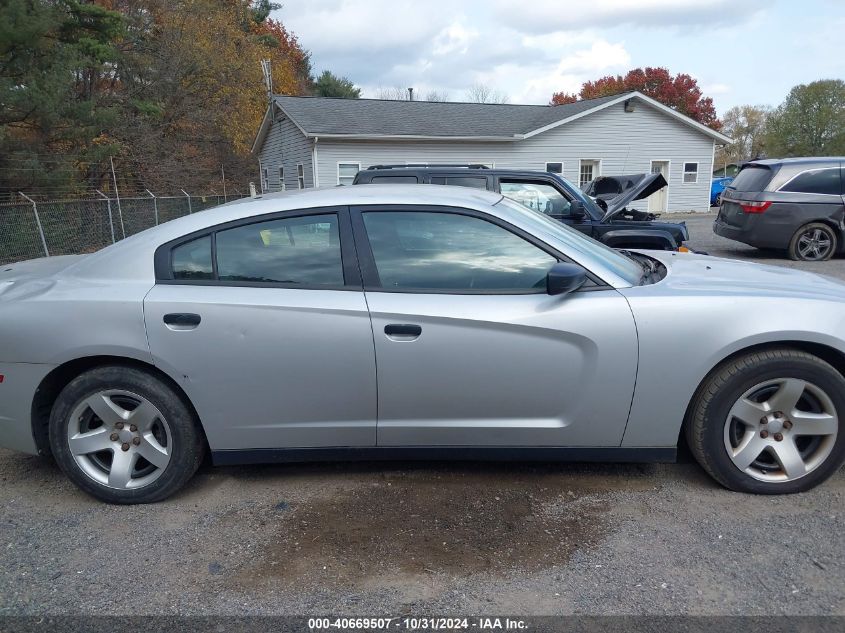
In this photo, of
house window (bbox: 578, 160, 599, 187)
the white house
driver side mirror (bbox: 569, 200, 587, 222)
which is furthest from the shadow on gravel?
house window (bbox: 578, 160, 599, 187)

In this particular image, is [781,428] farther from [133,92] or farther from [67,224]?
[133,92]

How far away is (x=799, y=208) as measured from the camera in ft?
36.4

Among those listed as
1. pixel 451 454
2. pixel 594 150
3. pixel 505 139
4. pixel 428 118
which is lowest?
pixel 451 454

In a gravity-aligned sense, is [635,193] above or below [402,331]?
above

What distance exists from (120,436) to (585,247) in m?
2.64

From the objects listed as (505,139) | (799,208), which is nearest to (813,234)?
(799,208)

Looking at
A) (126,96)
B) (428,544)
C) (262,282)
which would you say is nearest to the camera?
(428,544)

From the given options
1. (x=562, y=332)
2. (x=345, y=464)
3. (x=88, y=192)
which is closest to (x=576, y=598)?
(x=562, y=332)

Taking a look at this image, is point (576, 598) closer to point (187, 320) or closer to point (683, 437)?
point (683, 437)

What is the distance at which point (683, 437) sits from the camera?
3.47m

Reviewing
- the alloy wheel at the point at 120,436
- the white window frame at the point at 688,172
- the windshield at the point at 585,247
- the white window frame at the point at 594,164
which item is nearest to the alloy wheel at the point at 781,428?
the windshield at the point at 585,247

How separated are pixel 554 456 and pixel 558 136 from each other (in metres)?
22.9

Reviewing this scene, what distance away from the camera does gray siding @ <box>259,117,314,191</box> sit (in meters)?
23.3

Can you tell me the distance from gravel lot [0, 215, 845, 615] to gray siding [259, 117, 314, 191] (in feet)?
66.9
